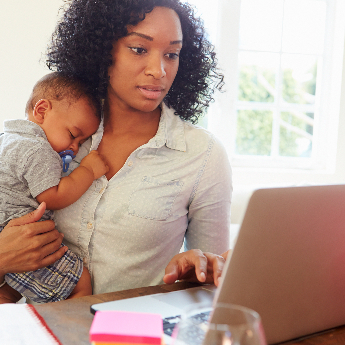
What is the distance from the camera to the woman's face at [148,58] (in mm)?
→ 1421

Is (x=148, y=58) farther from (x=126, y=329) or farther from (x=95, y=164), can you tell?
(x=126, y=329)

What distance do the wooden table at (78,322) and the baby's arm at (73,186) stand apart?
470mm

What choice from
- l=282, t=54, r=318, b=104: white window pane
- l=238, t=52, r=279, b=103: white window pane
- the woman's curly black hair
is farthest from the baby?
l=282, t=54, r=318, b=104: white window pane

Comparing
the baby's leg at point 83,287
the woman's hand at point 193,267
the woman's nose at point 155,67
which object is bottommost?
the baby's leg at point 83,287

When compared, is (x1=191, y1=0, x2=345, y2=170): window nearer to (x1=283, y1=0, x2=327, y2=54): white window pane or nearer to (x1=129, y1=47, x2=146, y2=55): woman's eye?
(x1=283, y1=0, x2=327, y2=54): white window pane

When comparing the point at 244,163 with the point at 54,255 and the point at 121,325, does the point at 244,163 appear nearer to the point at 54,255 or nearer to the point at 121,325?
the point at 54,255

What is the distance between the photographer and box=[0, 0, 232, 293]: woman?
143cm

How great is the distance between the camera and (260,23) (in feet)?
10.8

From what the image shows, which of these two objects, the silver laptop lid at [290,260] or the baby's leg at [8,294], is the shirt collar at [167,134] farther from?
the silver laptop lid at [290,260]

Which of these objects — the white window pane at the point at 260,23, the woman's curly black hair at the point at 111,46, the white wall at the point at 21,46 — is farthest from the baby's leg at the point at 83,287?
the white window pane at the point at 260,23

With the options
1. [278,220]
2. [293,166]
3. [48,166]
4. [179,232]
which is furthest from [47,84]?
[293,166]

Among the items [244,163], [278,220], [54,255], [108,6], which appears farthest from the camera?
[244,163]

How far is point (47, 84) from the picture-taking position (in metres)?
1.53

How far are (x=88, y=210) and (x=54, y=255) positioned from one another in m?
0.19
